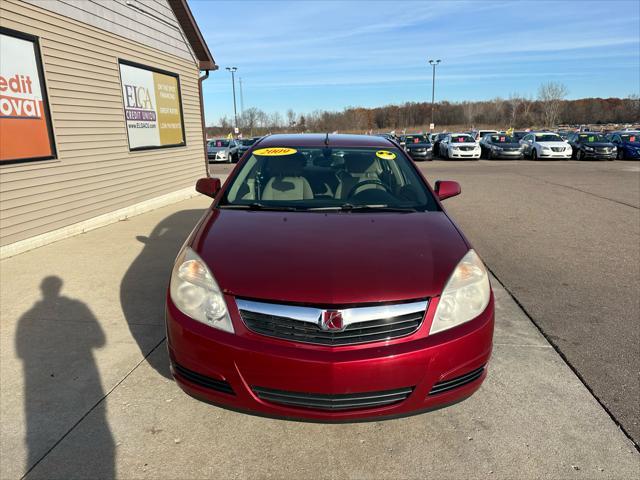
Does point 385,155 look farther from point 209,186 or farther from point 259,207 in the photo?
point 209,186

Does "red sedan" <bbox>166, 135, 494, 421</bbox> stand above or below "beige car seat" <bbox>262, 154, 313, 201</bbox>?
below

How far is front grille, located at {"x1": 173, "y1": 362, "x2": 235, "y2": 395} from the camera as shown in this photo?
213 centimetres

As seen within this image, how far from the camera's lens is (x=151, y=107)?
961 cm

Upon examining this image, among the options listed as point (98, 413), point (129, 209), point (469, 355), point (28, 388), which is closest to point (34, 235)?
point (129, 209)

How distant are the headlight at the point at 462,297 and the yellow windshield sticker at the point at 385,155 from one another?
155 centimetres

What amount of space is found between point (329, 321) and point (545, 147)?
25.8 metres

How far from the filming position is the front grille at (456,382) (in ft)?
7.00

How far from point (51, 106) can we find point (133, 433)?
5847 millimetres

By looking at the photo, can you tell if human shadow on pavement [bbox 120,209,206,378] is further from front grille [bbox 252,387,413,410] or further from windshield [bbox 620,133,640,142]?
windshield [bbox 620,133,640,142]

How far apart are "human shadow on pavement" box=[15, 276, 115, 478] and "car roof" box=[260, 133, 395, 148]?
7.21 ft

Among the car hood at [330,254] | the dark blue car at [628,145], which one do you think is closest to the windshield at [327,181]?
the car hood at [330,254]

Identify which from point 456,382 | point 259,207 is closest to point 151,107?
point 259,207

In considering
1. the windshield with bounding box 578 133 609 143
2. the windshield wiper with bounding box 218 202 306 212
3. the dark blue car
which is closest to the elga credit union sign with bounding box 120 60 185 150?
the windshield wiper with bounding box 218 202 306 212

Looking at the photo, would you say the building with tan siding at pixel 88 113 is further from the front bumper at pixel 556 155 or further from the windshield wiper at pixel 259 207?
the front bumper at pixel 556 155
